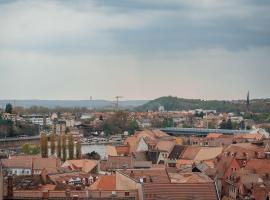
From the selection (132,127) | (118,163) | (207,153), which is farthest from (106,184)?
(132,127)

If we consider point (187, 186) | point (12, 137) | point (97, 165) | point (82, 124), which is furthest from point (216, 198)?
point (82, 124)

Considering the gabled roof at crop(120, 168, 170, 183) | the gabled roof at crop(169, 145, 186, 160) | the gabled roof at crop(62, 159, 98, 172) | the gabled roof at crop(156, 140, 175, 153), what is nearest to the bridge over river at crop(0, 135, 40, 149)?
the gabled roof at crop(156, 140, 175, 153)

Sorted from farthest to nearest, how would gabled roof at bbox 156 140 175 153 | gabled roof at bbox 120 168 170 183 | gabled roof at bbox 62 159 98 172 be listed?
gabled roof at bbox 156 140 175 153 < gabled roof at bbox 62 159 98 172 < gabled roof at bbox 120 168 170 183

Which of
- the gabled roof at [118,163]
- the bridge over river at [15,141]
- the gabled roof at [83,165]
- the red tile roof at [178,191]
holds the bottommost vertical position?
the bridge over river at [15,141]

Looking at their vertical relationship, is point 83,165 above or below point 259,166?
below

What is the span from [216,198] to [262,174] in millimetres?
17620

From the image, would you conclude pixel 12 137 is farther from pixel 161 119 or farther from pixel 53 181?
pixel 53 181

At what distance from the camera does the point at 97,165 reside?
52375 millimetres

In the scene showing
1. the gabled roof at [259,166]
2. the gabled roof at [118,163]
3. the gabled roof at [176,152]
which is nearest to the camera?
the gabled roof at [259,166]

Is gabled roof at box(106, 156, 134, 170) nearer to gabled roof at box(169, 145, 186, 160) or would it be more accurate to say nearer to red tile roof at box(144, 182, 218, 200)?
gabled roof at box(169, 145, 186, 160)

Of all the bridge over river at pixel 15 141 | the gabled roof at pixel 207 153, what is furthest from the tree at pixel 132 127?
the gabled roof at pixel 207 153

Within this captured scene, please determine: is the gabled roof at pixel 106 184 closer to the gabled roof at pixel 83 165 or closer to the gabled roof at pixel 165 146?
the gabled roof at pixel 83 165

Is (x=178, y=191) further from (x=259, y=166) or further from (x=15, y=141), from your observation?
(x=15, y=141)

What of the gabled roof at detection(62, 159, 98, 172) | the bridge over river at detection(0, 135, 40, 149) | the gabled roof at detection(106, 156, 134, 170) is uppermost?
the gabled roof at detection(106, 156, 134, 170)
